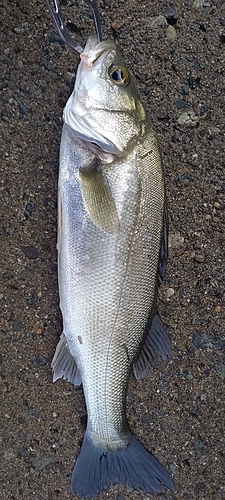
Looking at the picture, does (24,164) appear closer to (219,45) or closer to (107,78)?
(107,78)

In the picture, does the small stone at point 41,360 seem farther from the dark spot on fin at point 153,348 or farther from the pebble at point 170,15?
the pebble at point 170,15

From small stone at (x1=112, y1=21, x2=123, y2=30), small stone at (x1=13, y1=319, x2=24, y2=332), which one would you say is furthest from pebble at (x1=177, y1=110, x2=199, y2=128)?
small stone at (x1=13, y1=319, x2=24, y2=332)

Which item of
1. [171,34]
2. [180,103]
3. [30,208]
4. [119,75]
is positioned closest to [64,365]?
[30,208]

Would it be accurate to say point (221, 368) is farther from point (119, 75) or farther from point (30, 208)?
point (119, 75)

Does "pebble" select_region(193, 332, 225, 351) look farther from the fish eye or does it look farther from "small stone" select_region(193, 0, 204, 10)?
"small stone" select_region(193, 0, 204, 10)

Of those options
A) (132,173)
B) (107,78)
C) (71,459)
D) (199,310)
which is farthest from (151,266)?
(71,459)

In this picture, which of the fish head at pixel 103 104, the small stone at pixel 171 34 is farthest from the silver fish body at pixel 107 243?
the small stone at pixel 171 34
